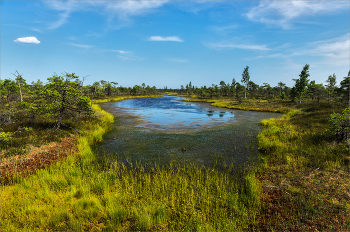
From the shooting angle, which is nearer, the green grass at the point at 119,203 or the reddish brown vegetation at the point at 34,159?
the green grass at the point at 119,203

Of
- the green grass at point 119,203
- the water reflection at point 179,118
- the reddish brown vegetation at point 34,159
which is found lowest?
the green grass at point 119,203

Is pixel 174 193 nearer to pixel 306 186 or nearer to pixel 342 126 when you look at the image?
pixel 306 186

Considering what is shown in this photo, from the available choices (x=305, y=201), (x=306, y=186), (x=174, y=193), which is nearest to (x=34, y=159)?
(x=174, y=193)

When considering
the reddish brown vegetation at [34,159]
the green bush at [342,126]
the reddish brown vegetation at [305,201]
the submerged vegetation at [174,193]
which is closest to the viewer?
the reddish brown vegetation at [305,201]

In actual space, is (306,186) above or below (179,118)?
below

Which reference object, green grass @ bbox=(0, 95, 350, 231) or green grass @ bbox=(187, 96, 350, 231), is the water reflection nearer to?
green grass @ bbox=(187, 96, 350, 231)

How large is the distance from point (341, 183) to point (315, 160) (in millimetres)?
2714

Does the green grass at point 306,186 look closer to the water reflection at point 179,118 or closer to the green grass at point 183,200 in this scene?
the green grass at point 183,200

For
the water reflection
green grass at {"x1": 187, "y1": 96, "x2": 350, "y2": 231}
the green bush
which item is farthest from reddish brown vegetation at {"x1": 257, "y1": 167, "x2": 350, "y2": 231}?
the water reflection

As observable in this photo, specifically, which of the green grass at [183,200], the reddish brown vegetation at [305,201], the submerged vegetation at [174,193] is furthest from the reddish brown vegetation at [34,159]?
the reddish brown vegetation at [305,201]

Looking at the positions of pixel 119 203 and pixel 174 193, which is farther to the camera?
pixel 174 193

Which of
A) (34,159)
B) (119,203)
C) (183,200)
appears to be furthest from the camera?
(34,159)

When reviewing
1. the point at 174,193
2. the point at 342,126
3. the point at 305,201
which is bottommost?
the point at 174,193

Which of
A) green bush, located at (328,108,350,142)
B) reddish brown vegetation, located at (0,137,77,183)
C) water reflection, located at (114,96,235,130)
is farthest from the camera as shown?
water reflection, located at (114,96,235,130)
